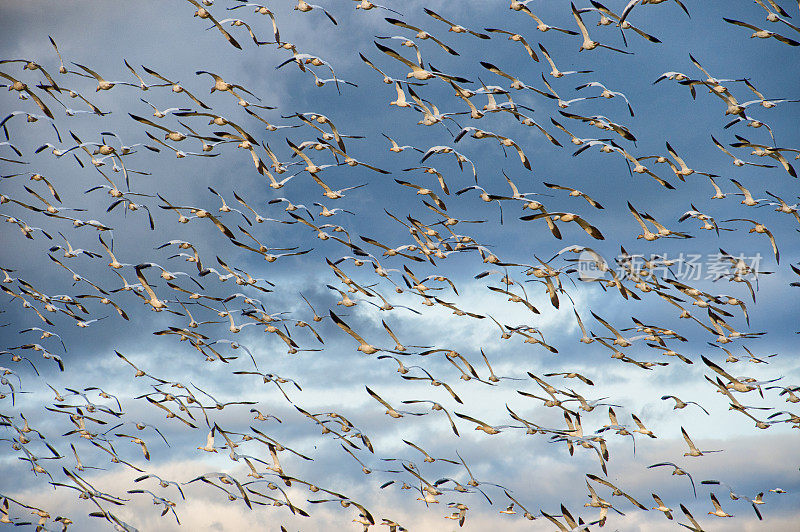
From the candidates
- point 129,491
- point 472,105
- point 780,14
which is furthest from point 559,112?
point 129,491

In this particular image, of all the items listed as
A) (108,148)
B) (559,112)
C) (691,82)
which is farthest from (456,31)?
(108,148)

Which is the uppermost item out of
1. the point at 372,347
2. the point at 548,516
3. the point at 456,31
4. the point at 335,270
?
the point at 456,31

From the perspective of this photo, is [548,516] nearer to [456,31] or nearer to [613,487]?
[613,487]

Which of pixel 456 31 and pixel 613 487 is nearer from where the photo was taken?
pixel 456 31

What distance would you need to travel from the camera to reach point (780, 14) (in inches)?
1326

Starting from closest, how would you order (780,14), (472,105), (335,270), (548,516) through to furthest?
1. (780,14)
2. (472,105)
3. (335,270)
4. (548,516)

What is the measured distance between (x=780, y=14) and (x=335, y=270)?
82.9 ft

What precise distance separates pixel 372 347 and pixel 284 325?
911cm

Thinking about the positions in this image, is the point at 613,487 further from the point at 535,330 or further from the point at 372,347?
the point at 372,347

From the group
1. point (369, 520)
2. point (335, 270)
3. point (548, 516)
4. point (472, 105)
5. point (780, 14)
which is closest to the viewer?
point (780, 14)

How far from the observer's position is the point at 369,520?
53188mm

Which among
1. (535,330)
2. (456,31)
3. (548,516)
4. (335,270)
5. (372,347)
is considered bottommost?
(548,516)

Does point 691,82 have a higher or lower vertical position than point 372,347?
higher

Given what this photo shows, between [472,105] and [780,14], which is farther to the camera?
[472,105]
